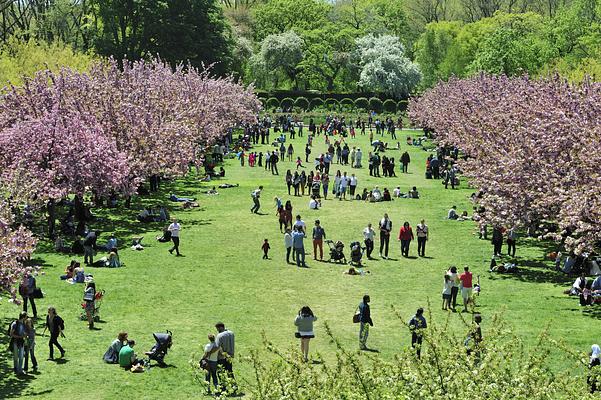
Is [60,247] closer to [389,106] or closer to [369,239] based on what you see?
[369,239]

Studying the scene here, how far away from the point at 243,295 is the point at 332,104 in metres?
93.5

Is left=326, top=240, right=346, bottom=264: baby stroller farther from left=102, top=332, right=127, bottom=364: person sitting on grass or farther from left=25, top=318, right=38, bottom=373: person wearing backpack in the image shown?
left=25, top=318, right=38, bottom=373: person wearing backpack

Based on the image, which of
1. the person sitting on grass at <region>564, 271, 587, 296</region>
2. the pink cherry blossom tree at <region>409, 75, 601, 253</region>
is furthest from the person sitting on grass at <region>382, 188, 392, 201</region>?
the person sitting on grass at <region>564, 271, 587, 296</region>

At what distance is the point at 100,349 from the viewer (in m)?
24.6

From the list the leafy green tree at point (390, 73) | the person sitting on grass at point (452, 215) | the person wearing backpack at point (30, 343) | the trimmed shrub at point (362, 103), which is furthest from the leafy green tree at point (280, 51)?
the person wearing backpack at point (30, 343)

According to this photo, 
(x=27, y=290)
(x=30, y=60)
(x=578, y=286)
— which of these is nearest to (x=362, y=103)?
(x=30, y=60)

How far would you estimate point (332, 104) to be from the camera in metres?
123

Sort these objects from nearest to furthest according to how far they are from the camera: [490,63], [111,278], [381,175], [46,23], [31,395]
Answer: [31,395] → [111,278] → [381,175] → [490,63] → [46,23]

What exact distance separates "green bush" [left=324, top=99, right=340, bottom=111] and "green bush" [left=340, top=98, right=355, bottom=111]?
0.64 metres

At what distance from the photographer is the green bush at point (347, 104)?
12009 cm

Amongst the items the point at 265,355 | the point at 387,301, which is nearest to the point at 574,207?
the point at 387,301

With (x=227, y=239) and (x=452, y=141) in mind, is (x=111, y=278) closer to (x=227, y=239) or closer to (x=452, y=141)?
(x=227, y=239)

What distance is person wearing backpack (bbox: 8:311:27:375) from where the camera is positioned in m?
22.4

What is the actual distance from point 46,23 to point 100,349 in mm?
91883
